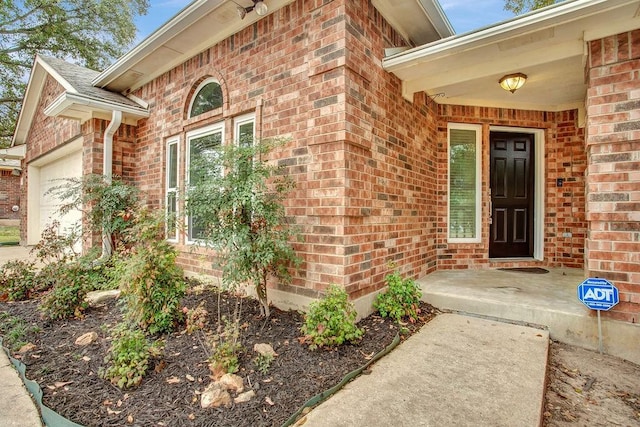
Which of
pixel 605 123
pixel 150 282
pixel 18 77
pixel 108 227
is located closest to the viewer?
pixel 605 123

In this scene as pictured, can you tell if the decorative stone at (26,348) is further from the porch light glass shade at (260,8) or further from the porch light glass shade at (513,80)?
the porch light glass shade at (513,80)

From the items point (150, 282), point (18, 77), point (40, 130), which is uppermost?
point (18, 77)

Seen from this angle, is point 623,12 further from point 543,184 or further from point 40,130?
point 40,130

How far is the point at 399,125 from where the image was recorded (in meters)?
3.90

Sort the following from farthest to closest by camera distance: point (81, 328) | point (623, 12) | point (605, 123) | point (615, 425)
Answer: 1. point (81, 328)
2. point (605, 123)
3. point (623, 12)
4. point (615, 425)

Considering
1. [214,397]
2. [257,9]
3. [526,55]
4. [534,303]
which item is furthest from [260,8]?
[534,303]

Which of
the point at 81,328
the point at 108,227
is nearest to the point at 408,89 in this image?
the point at 81,328

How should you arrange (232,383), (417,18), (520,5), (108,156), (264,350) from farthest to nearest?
(520,5), (108,156), (417,18), (264,350), (232,383)

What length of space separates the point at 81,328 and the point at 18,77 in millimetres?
15482

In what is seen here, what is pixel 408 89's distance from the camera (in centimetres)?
397

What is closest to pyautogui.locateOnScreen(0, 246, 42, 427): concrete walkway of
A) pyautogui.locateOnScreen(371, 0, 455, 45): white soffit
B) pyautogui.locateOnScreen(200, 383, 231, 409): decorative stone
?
pyautogui.locateOnScreen(200, 383, 231, 409): decorative stone

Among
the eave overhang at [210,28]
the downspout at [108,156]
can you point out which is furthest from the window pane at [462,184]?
the downspout at [108,156]

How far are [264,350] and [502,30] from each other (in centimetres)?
340

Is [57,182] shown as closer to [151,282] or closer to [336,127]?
[151,282]
